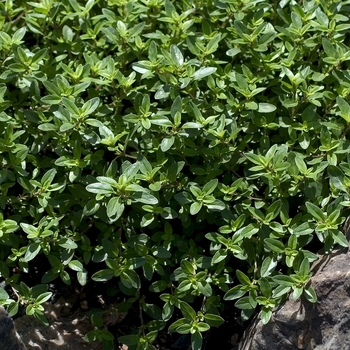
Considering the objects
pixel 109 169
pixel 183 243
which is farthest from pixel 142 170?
pixel 183 243

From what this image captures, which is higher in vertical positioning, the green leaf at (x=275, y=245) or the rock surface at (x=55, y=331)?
the green leaf at (x=275, y=245)

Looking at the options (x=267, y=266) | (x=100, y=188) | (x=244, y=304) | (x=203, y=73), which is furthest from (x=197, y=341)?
(x=203, y=73)

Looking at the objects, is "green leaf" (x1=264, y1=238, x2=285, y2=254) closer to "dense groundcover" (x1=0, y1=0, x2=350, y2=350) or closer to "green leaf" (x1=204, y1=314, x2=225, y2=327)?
"dense groundcover" (x1=0, y1=0, x2=350, y2=350)

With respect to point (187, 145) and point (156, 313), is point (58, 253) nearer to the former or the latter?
point (156, 313)

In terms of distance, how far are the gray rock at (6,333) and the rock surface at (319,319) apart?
3.45 ft

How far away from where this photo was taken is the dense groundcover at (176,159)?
3467 mm

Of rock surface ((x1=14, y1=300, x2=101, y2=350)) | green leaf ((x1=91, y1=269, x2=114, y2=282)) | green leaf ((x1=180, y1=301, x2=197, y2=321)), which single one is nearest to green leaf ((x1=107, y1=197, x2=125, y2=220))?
green leaf ((x1=91, y1=269, x2=114, y2=282))

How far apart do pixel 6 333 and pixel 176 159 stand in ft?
3.86

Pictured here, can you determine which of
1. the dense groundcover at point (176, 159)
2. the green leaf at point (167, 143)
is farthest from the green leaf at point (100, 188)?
the green leaf at point (167, 143)

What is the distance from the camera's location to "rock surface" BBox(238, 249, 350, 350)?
3.23 metres

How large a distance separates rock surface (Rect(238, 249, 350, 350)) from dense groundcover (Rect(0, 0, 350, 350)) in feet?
0.22

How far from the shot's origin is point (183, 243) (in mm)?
3621

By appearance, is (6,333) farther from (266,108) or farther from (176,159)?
(266,108)

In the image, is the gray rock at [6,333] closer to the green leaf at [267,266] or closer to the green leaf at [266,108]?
the green leaf at [267,266]
